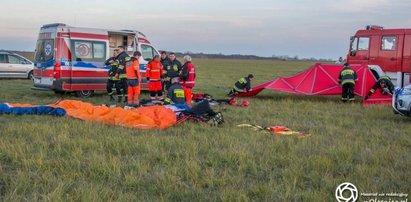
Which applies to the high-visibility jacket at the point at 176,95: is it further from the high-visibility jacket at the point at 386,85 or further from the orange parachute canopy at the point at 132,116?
the high-visibility jacket at the point at 386,85

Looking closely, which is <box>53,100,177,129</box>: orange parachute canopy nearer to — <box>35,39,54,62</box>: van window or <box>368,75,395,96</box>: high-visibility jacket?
<box>35,39,54,62</box>: van window

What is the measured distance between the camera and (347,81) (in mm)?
13820

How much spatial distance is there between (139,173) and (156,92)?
8588 millimetres

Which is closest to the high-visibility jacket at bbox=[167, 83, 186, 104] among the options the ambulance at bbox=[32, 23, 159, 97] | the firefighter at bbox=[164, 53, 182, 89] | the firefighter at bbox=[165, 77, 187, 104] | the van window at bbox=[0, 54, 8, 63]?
the firefighter at bbox=[165, 77, 187, 104]

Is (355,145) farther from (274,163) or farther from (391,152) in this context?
(274,163)

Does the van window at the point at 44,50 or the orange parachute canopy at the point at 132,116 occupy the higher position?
the van window at the point at 44,50

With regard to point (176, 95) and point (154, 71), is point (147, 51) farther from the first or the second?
point (176, 95)

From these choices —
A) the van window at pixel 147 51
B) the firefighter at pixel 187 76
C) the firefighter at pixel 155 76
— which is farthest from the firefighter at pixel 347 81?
the van window at pixel 147 51

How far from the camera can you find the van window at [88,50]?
47.0 feet

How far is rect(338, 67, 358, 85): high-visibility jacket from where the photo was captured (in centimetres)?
1377

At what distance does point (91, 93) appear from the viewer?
15.4 meters

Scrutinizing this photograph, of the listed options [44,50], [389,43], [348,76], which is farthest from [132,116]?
[389,43]

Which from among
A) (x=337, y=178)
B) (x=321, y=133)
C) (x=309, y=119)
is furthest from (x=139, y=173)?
(x=309, y=119)

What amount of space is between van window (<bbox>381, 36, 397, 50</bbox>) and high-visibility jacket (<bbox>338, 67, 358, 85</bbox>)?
307 cm
